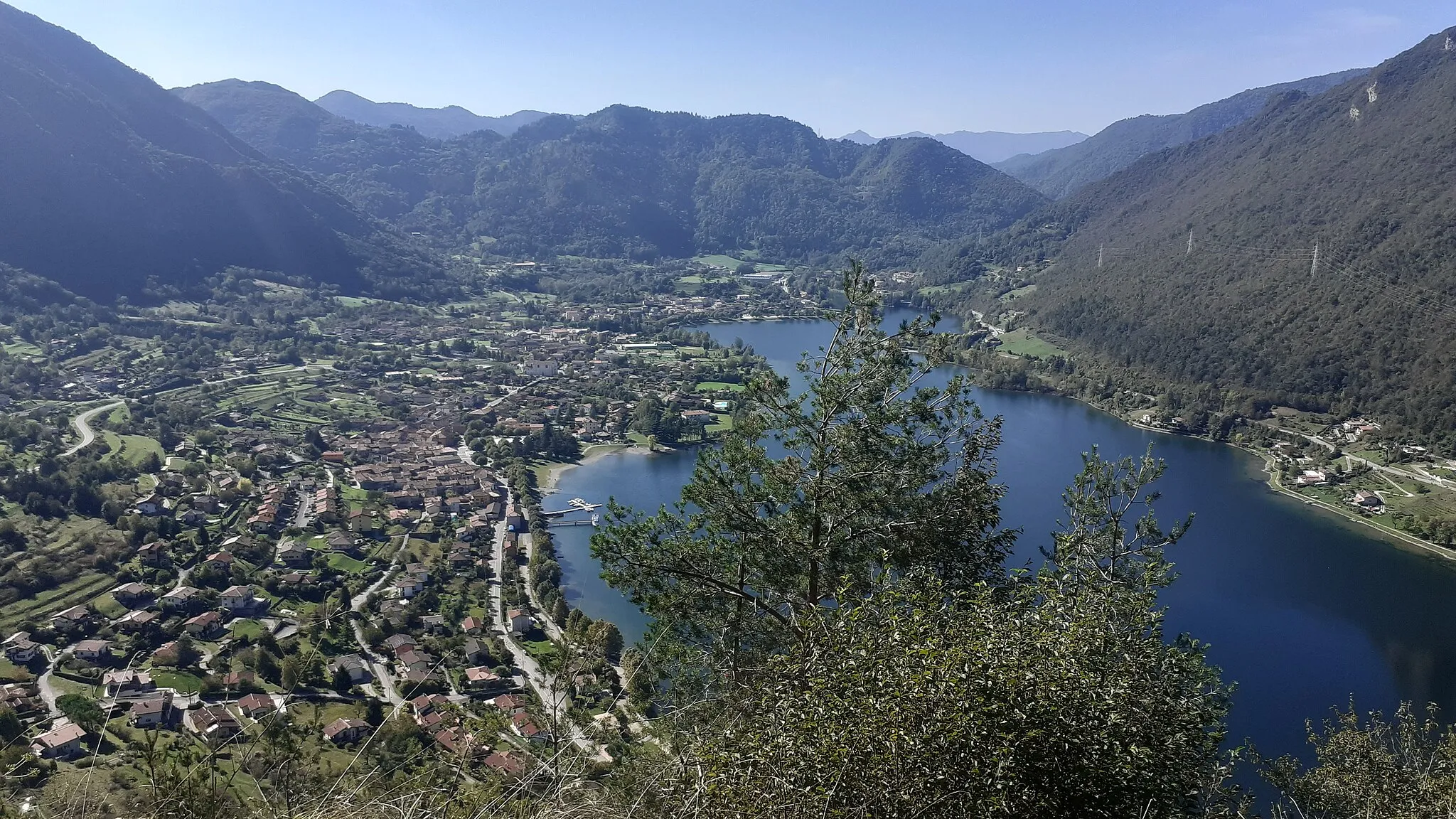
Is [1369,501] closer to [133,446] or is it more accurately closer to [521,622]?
[521,622]

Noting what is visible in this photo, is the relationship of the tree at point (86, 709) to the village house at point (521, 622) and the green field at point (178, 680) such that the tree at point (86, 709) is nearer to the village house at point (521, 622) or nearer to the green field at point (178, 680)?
the green field at point (178, 680)

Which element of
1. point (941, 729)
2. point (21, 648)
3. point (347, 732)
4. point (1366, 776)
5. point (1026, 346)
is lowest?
point (1026, 346)

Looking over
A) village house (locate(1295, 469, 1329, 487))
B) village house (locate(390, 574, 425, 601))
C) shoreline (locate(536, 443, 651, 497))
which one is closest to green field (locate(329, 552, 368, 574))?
village house (locate(390, 574, 425, 601))

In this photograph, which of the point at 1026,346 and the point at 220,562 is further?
the point at 1026,346

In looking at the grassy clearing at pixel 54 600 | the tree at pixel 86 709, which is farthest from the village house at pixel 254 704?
the grassy clearing at pixel 54 600

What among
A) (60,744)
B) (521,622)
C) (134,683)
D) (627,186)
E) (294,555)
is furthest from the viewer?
(627,186)

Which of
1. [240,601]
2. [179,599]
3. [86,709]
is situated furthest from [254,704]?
[179,599]
